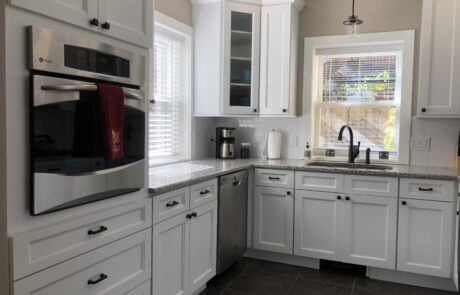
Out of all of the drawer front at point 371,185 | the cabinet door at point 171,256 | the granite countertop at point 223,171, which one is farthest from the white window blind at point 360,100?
the cabinet door at point 171,256

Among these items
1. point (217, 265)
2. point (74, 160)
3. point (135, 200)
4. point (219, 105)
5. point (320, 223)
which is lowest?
point (217, 265)

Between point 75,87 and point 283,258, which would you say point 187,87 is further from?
point 75,87

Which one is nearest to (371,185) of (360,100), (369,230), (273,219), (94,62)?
(369,230)

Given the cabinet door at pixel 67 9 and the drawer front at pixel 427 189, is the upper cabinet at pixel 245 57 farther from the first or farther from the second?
the cabinet door at pixel 67 9

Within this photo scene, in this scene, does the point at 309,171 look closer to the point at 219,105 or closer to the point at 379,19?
the point at 219,105

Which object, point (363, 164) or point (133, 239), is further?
point (363, 164)

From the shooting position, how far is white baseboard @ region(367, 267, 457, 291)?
3.03 metres

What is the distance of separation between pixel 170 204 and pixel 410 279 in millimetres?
2128

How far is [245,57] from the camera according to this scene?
3.68 m

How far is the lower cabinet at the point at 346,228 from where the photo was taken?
10.1 feet

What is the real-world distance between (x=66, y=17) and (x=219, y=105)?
215 cm

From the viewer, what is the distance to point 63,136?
1518 millimetres

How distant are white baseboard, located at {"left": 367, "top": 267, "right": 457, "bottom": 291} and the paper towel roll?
1350 millimetres

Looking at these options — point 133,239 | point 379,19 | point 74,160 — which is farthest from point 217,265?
point 379,19
